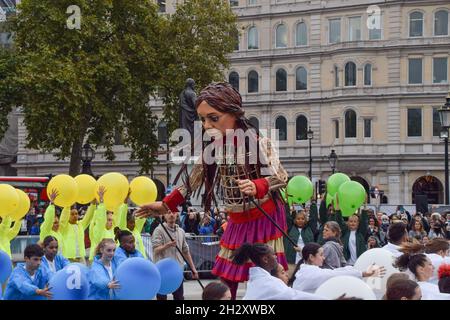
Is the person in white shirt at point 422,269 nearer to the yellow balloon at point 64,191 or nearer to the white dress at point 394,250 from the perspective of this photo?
the white dress at point 394,250

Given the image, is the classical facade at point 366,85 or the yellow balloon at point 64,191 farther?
the classical facade at point 366,85

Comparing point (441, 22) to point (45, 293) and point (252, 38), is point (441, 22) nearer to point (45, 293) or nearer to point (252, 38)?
point (252, 38)

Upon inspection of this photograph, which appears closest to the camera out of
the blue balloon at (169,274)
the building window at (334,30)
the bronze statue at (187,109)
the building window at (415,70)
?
the blue balloon at (169,274)

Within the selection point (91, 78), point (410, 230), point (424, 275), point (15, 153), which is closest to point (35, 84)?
point (91, 78)

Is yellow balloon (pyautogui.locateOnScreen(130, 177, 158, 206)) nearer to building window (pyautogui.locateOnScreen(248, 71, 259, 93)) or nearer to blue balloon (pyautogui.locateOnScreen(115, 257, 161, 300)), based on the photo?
blue balloon (pyautogui.locateOnScreen(115, 257, 161, 300))

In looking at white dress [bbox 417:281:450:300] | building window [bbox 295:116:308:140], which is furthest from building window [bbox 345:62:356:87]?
white dress [bbox 417:281:450:300]

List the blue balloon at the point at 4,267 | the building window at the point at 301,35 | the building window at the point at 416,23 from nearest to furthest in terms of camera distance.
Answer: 1. the blue balloon at the point at 4,267
2. the building window at the point at 416,23
3. the building window at the point at 301,35

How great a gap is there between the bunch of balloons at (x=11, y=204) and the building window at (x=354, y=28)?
1692 inches

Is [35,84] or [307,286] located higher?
[35,84]

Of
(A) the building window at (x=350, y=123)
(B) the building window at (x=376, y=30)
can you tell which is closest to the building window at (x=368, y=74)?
(B) the building window at (x=376, y=30)

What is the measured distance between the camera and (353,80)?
56906 mm

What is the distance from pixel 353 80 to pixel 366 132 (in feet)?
10.3

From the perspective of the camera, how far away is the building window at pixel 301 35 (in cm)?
5934
